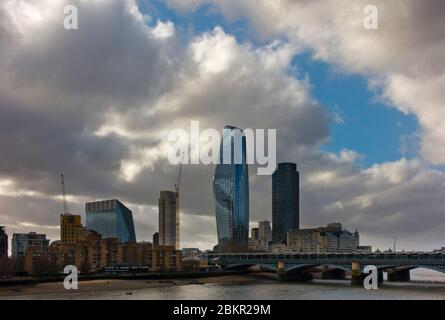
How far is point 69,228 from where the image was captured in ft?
581

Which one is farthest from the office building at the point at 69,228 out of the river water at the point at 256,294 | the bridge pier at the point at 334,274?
the river water at the point at 256,294

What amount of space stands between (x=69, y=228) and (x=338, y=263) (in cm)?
9171

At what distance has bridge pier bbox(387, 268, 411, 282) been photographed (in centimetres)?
12285

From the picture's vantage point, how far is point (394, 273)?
123750 mm

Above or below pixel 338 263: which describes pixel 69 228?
above

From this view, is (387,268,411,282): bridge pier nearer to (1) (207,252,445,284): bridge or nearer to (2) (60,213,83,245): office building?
(1) (207,252,445,284): bridge

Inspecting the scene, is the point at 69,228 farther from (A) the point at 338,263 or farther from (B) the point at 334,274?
(A) the point at 338,263

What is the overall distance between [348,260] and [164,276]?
3814 centimetres

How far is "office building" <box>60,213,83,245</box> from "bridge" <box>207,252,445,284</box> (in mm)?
47958

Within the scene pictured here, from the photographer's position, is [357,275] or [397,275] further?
[397,275]

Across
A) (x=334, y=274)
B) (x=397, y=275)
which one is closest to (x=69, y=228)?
(x=334, y=274)
